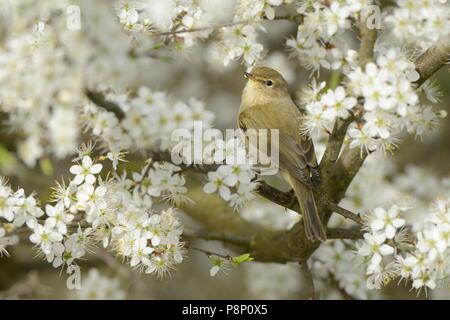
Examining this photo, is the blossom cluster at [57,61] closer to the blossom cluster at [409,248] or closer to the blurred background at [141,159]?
the blurred background at [141,159]

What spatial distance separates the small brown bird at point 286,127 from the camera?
4.43 m

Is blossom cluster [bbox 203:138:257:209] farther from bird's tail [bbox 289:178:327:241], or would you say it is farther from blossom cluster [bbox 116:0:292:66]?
blossom cluster [bbox 116:0:292:66]

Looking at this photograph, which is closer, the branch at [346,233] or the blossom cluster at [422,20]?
the blossom cluster at [422,20]

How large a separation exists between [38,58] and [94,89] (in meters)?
0.50

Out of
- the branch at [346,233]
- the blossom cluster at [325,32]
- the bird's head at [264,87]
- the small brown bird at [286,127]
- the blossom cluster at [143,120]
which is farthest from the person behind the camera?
the bird's head at [264,87]

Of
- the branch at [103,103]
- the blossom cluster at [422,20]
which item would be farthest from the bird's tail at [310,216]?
the branch at [103,103]

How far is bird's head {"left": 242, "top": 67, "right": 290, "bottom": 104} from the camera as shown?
18.8ft

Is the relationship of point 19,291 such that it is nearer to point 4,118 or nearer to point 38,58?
point 4,118

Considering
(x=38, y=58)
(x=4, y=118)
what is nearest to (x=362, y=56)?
(x=38, y=58)

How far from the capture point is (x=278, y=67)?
25.6 feet

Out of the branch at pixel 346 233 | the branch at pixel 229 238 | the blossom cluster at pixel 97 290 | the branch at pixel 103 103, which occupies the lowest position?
the blossom cluster at pixel 97 290

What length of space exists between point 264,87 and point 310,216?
1752 mm

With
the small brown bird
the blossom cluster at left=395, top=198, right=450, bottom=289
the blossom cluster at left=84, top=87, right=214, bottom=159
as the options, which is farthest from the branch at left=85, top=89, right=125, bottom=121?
the blossom cluster at left=395, top=198, right=450, bottom=289

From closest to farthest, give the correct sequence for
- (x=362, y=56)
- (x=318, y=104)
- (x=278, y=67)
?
(x=318, y=104) < (x=362, y=56) < (x=278, y=67)
